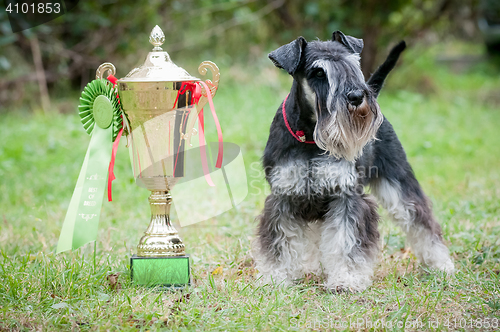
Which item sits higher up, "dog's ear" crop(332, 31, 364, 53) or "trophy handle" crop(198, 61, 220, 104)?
"dog's ear" crop(332, 31, 364, 53)

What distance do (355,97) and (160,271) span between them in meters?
1.47

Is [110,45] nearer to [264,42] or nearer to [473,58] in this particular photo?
[264,42]

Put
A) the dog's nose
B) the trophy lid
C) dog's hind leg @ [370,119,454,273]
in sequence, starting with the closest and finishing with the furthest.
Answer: the dog's nose < the trophy lid < dog's hind leg @ [370,119,454,273]

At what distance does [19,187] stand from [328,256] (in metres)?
3.74

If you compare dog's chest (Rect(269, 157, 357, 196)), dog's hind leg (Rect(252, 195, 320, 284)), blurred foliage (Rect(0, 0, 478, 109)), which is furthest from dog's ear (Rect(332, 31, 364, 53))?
blurred foliage (Rect(0, 0, 478, 109))

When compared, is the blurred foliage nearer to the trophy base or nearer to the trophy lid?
the trophy lid

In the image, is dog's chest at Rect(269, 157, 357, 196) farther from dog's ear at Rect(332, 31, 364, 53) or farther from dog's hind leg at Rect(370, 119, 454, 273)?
dog's ear at Rect(332, 31, 364, 53)

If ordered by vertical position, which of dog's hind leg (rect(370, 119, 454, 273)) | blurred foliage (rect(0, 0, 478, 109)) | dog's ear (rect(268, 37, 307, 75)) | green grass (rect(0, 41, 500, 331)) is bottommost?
green grass (rect(0, 41, 500, 331))

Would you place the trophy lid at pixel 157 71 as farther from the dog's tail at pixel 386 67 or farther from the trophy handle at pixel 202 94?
the dog's tail at pixel 386 67

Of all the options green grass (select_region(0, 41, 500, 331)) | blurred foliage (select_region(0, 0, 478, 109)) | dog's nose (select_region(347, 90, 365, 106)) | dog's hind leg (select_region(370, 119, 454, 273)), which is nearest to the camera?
green grass (select_region(0, 41, 500, 331))

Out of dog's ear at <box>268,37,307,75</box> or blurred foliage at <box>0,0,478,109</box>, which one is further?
blurred foliage at <box>0,0,478,109</box>

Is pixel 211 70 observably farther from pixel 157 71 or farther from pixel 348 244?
pixel 348 244

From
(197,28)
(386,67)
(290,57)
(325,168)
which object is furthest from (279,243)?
(197,28)

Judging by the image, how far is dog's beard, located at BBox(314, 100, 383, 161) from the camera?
103 inches
